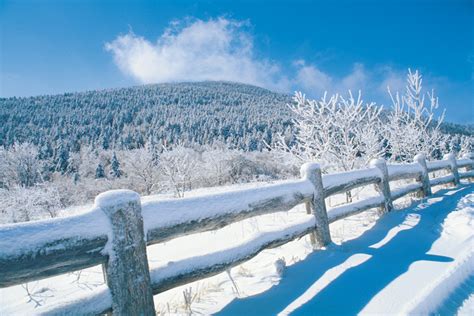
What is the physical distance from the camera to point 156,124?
96.5 metres

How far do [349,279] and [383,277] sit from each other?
0.33 metres

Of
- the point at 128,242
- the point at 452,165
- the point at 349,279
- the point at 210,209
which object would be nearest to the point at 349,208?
the point at 349,279

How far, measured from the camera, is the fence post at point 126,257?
1.93m

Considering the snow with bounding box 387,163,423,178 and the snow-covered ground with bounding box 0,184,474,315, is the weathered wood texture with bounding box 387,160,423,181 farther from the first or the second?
the snow-covered ground with bounding box 0,184,474,315

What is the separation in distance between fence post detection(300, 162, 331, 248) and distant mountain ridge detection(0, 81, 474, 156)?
47.9 meters

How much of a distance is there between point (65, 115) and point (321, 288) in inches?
4470

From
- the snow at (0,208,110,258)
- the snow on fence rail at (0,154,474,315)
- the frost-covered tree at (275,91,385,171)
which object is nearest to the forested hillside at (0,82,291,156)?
the frost-covered tree at (275,91,385,171)

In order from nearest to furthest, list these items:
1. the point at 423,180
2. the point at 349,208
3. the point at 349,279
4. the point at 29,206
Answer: the point at 349,279 → the point at 349,208 → the point at 423,180 → the point at 29,206

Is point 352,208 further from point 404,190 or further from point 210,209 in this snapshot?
point 210,209

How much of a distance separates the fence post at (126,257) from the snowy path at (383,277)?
708mm

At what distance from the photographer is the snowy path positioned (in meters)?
2.29

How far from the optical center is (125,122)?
98.1 metres

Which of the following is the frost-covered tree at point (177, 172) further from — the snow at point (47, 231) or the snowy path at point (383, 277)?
the snow at point (47, 231)

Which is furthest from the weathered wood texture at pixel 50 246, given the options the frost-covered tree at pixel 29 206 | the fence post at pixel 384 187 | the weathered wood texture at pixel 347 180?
the frost-covered tree at pixel 29 206
